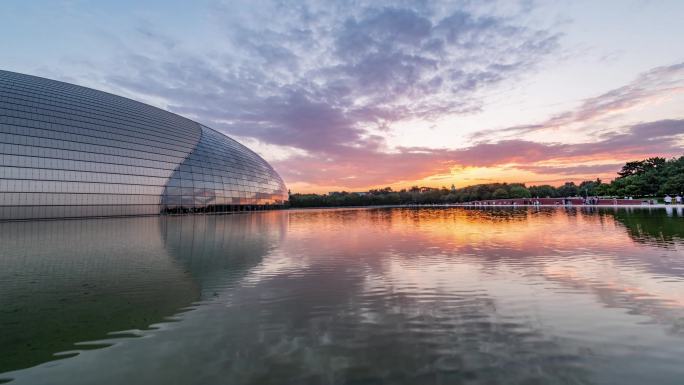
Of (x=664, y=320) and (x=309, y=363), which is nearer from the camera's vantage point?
(x=309, y=363)

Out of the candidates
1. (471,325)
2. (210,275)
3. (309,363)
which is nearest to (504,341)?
(471,325)

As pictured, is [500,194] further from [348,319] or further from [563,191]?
[348,319]

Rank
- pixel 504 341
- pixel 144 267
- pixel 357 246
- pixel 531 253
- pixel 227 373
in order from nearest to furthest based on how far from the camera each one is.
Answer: pixel 227 373 → pixel 504 341 → pixel 144 267 → pixel 531 253 → pixel 357 246

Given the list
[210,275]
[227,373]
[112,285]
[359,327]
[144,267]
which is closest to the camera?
[227,373]

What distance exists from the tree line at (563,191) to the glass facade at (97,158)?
78461 millimetres

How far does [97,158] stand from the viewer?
48.9 meters

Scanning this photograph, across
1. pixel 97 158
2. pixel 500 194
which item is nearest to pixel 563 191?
pixel 500 194

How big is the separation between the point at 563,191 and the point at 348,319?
650 feet

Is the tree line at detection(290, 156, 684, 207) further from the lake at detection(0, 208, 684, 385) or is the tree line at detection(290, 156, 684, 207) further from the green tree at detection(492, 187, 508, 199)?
the lake at detection(0, 208, 684, 385)

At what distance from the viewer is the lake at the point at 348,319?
193 inches

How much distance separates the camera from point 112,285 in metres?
10.1

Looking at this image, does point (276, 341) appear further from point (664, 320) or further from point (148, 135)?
point (148, 135)

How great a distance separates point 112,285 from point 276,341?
22.8 ft

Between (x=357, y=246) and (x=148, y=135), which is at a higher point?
(x=148, y=135)
